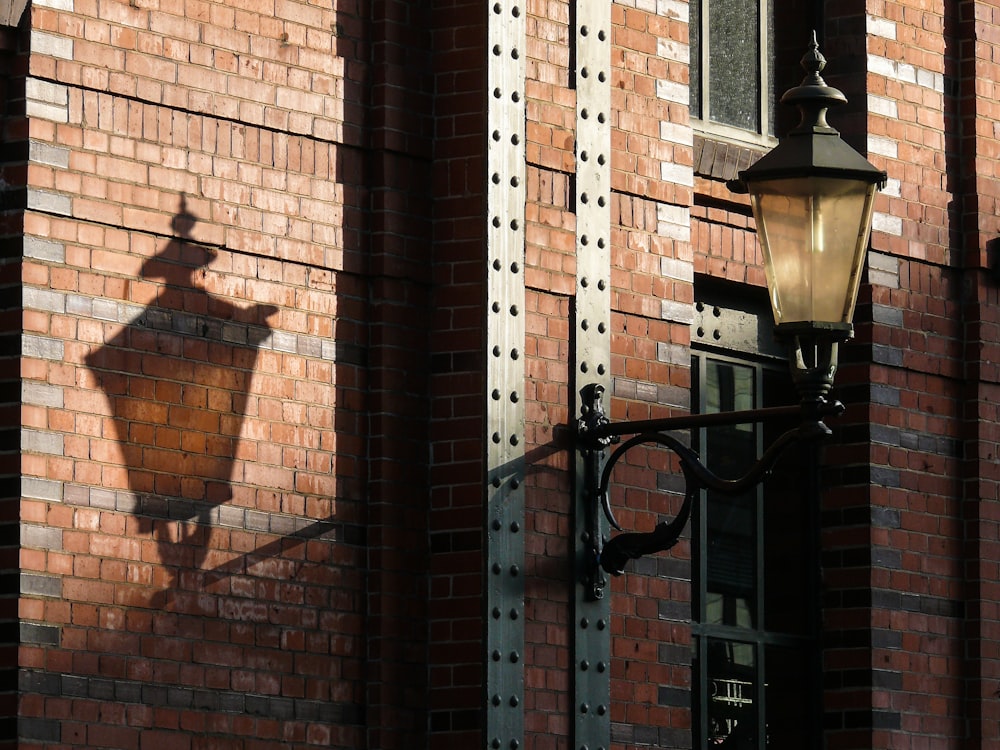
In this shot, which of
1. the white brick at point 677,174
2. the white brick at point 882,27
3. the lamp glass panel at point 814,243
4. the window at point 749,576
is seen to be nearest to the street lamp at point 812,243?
the lamp glass panel at point 814,243

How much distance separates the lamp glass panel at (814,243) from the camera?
25.2ft

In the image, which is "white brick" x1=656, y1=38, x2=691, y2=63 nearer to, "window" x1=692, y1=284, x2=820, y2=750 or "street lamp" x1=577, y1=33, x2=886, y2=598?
"window" x1=692, y1=284, x2=820, y2=750

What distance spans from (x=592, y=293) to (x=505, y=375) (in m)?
0.61

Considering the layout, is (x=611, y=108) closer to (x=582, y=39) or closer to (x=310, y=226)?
(x=582, y=39)

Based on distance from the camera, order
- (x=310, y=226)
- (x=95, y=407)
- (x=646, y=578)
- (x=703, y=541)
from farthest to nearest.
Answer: (x=703, y=541) < (x=646, y=578) < (x=310, y=226) < (x=95, y=407)

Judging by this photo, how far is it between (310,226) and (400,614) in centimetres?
140

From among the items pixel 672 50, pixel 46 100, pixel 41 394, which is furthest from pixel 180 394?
pixel 672 50

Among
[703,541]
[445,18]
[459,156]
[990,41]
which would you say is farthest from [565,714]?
[990,41]

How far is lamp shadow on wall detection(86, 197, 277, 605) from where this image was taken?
302 inches

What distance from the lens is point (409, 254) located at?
28.2ft

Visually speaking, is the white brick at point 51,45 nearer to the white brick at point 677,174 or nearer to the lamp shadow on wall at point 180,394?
the lamp shadow on wall at point 180,394

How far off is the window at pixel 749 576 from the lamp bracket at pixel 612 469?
95cm

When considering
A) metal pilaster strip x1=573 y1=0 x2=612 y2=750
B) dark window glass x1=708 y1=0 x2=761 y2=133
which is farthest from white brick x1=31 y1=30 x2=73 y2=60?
dark window glass x1=708 y1=0 x2=761 y2=133

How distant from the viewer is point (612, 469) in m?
8.81
